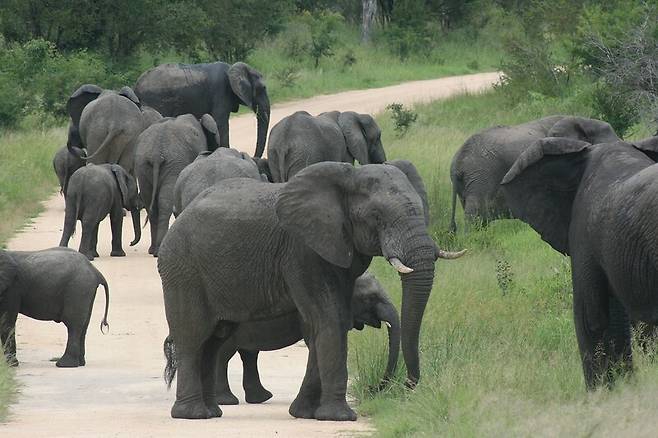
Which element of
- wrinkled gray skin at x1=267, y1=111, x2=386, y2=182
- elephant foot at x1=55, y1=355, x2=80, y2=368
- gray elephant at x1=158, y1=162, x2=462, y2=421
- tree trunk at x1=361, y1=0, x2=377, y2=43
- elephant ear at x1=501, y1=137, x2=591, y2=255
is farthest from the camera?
tree trunk at x1=361, y1=0, x2=377, y2=43

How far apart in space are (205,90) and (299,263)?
1656 centimetres

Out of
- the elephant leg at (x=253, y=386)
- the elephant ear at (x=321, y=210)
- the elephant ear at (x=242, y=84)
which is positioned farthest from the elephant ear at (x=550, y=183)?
the elephant ear at (x=242, y=84)

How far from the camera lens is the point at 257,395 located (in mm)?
10055

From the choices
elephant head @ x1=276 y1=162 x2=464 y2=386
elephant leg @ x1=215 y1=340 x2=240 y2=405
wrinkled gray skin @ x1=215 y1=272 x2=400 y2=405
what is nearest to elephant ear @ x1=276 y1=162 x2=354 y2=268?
elephant head @ x1=276 y1=162 x2=464 y2=386

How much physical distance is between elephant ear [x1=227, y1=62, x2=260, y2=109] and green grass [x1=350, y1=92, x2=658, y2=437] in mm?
7605

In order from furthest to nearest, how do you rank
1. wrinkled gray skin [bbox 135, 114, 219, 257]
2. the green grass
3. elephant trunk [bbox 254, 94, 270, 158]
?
1. elephant trunk [bbox 254, 94, 270, 158]
2. wrinkled gray skin [bbox 135, 114, 219, 257]
3. the green grass

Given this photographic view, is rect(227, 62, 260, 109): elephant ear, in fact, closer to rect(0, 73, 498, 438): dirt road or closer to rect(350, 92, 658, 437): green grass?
rect(0, 73, 498, 438): dirt road

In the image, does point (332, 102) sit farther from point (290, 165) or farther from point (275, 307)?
point (275, 307)

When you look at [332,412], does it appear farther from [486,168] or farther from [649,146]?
[486,168]

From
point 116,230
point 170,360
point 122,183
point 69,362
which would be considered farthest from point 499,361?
point 122,183

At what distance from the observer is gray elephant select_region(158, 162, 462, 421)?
880 centimetres

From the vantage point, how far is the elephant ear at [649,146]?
9.01 m

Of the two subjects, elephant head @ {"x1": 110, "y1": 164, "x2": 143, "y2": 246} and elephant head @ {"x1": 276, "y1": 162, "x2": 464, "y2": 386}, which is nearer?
elephant head @ {"x1": 276, "y1": 162, "x2": 464, "y2": 386}

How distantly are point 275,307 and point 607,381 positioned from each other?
184 centimetres
